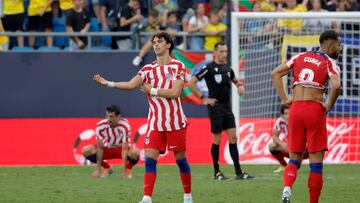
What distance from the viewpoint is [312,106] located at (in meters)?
11.1

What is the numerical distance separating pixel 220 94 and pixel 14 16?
7.82 m

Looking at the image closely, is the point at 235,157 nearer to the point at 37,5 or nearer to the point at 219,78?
the point at 219,78

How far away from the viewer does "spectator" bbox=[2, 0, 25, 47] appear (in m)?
22.0

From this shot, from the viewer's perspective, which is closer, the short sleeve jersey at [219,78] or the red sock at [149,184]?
the red sock at [149,184]

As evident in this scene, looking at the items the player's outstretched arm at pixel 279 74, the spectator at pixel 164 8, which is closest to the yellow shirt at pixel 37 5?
the spectator at pixel 164 8

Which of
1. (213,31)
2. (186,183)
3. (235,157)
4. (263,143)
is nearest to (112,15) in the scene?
(213,31)

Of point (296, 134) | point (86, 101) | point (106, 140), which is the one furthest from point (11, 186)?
point (86, 101)

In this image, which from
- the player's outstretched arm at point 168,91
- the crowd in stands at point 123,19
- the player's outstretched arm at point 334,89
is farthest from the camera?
the crowd in stands at point 123,19

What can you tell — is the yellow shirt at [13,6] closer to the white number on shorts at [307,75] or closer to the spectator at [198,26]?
the spectator at [198,26]

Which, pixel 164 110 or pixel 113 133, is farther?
pixel 113 133

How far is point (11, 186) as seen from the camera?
47.2ft

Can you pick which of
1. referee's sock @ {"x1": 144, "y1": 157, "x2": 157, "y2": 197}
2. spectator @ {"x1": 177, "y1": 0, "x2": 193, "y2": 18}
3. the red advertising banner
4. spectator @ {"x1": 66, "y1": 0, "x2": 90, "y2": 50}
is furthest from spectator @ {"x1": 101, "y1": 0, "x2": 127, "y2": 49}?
referee's sock @ {"x1": 144, "y1": 157, "x2": 157, "y2": 197}

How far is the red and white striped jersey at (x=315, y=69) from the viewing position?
36.2ft

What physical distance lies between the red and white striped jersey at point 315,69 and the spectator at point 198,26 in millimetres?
11098
